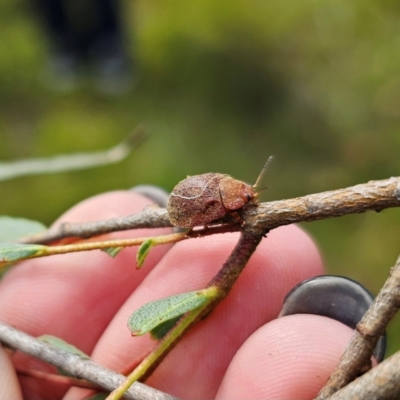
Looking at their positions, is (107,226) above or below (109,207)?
below

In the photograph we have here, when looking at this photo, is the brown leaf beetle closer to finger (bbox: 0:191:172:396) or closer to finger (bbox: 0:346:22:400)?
finger (bbox: 0:191:172:396)

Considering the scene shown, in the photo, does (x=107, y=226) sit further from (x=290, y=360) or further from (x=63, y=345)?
(x=290, y=360)

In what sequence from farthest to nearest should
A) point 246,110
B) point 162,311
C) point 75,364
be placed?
point 246,110
point 75,364
point 162,311

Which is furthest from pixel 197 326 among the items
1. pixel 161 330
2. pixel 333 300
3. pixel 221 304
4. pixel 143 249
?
pixel 333 300

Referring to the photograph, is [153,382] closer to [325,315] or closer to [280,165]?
[325,315]

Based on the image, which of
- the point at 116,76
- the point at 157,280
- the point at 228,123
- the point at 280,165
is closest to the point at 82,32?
the point at 116,76

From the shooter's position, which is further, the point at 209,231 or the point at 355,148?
the point at 355,148

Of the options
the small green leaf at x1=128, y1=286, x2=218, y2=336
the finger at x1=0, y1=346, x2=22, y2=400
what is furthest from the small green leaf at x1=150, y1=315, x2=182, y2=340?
the finger at x1=0, y1=346, x2=22, y2=400

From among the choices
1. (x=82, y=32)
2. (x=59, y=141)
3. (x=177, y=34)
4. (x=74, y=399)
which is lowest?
(x=74, y=399)
